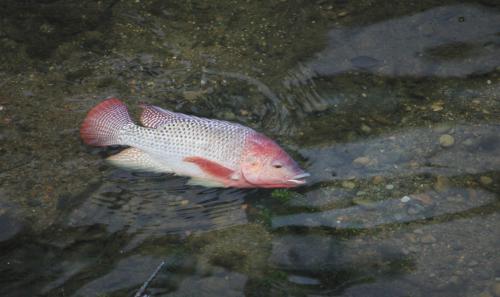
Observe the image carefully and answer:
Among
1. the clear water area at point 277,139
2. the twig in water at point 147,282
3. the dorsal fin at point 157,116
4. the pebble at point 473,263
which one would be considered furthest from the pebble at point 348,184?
the twig in water at point 147,282

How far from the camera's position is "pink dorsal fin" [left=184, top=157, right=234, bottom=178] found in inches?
221

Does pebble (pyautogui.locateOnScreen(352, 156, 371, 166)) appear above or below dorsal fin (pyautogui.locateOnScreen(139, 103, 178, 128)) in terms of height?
below

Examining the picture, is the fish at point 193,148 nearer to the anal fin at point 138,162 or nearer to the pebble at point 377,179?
the anal fin at point 138,162

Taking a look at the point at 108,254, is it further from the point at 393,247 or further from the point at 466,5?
the point at 466,5

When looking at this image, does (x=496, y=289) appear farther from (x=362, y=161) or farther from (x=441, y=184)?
(x=362, y=161)

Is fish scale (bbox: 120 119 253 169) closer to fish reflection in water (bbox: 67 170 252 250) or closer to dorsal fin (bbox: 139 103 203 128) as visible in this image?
dorsal fin (bbox: 139 103 203 128)

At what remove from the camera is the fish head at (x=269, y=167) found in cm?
553

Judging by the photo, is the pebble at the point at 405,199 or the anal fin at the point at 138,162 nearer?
the pebble at the point at 405,199

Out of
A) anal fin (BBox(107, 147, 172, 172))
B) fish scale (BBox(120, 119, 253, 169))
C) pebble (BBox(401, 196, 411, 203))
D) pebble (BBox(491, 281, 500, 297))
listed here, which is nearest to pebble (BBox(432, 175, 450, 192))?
pebble (BBox(401, 196, 411, 203))

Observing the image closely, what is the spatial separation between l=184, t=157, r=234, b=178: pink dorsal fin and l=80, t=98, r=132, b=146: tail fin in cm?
80

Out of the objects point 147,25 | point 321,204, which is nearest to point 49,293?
point 321,204

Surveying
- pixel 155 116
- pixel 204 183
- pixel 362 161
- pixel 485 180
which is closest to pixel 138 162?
pixel 155 116

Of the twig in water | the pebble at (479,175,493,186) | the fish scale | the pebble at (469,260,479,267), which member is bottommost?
the pebble at (469,260,479,267)

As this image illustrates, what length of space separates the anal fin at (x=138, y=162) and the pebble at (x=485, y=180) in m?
2.75
